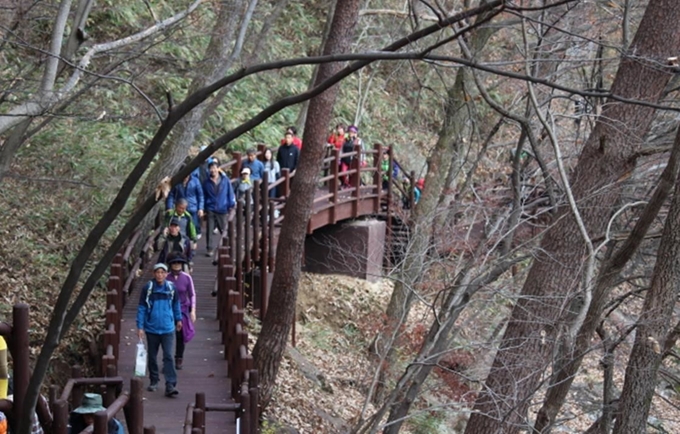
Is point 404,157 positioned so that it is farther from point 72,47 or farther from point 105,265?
point 105,265

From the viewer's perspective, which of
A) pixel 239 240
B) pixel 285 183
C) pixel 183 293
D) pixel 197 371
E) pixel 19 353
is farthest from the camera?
pixel 285 183

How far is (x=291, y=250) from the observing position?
1355 cm

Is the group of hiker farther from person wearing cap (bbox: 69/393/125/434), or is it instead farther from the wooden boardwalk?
person wearing cap (bbox: 69/393/125/434)

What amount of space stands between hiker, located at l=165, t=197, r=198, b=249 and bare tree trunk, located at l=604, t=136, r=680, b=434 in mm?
6528

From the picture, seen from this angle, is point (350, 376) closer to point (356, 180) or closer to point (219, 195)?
point (356, 180)

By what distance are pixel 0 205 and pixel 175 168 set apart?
302 centimetres

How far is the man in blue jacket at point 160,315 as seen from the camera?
10.2m

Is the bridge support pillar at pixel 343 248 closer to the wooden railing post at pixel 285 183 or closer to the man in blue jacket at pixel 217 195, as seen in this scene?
the wooden railing post at pixel 285 183

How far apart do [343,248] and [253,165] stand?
15.7 feet

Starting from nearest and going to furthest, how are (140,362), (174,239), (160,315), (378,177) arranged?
1. (140,362)
2. (160,315)
3. (174,239)
4. (378,177)

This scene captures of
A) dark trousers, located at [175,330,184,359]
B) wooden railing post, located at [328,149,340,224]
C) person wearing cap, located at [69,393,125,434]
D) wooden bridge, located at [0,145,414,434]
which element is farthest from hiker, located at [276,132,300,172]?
person wearing cap, located at [69,393,125,434]

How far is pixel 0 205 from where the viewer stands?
A: 50.7 feet

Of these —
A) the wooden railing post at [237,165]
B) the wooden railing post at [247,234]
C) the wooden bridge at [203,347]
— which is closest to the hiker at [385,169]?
the wooden bridge at [203,347]

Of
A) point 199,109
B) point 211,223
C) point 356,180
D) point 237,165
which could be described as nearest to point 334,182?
point 356,180
